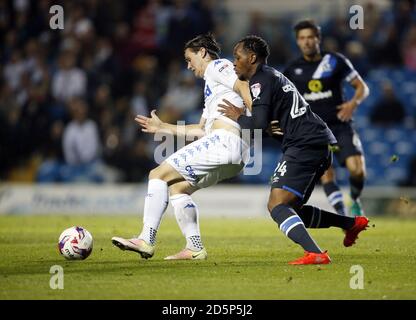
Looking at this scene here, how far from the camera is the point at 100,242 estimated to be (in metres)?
11.3

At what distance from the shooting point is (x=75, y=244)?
9.13 meters

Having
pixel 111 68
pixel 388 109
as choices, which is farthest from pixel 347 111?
pixel 111 68

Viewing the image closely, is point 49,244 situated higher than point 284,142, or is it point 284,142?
point 284,142

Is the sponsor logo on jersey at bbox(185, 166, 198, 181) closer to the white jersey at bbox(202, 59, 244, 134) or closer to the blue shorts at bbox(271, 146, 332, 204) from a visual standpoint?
the white jersey at bbox(202, 59, 244, 134)

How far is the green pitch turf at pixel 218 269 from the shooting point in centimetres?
691

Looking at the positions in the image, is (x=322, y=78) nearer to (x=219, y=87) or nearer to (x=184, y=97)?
(x=219, y=87)

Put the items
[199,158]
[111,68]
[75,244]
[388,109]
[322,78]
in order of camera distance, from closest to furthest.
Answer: [199,158] < [75,244] < [322,78] < [388,109] < [111,68]

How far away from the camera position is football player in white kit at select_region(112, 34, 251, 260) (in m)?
8.86

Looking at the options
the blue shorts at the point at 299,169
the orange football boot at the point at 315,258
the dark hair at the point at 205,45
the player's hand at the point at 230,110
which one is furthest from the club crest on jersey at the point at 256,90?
the orange football boot at the point at 315,258

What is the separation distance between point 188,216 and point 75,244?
1237 millimetres

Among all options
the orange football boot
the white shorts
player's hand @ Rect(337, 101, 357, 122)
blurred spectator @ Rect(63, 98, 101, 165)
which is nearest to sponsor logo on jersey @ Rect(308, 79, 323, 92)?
player's hand @ Rect(337, 101, 357, 122)

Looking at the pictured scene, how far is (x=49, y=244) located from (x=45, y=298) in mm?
4563

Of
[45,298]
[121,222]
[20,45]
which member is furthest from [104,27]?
[45,298]
